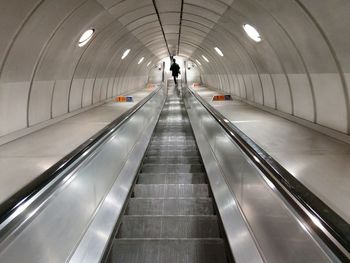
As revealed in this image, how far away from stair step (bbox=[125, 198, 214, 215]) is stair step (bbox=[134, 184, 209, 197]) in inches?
20.3

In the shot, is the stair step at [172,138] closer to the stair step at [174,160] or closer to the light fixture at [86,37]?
the stair step at [174,160]

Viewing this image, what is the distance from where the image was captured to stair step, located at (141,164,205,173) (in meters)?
6.16

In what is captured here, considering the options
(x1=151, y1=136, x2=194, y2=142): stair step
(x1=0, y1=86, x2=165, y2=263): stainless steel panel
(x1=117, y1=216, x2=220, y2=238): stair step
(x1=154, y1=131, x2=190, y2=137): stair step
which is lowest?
(x1=154, y1=131, x2=190, y2=137): stair step

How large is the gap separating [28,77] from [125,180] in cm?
305

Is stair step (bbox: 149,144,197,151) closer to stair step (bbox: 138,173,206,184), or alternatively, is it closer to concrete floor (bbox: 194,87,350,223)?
concrete floor (bbox: 194,87,350,223)

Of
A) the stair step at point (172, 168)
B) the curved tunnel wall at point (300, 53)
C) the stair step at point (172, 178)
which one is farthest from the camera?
the stair step at point (172, 168)

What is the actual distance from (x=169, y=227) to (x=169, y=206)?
612 mm

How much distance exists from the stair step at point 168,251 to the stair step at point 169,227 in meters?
0.47

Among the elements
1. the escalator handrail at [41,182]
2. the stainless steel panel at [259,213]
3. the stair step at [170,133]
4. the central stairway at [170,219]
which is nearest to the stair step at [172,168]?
the central stairway at [170,219]

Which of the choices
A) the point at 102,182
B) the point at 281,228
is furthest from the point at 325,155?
the point at 102,182

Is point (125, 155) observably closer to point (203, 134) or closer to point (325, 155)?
point (203, 134)

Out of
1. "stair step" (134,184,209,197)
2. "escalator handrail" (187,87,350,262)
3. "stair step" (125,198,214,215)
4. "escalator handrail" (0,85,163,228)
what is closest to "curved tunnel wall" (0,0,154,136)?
"escalator handrail" (0,85,163,228)

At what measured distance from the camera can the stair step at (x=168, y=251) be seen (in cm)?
305

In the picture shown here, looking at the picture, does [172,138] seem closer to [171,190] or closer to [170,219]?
[171,190]
